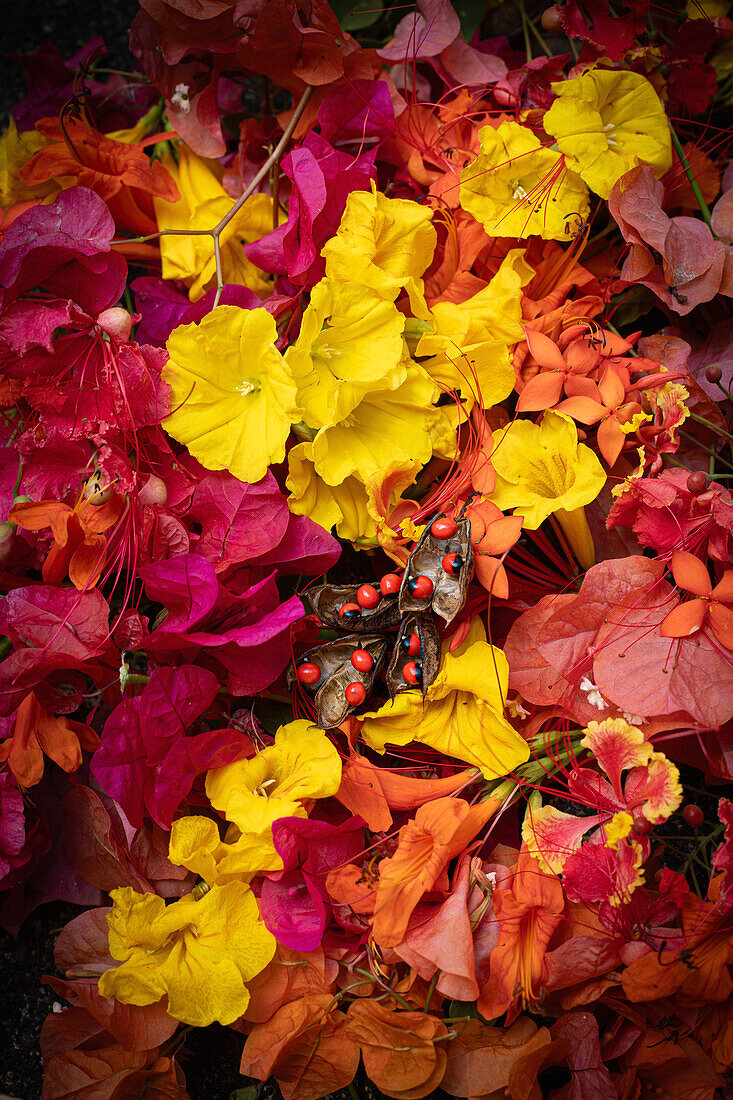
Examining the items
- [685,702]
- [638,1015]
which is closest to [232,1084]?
[638,1015]

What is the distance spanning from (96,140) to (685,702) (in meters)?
0.81

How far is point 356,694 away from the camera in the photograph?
2.53ft

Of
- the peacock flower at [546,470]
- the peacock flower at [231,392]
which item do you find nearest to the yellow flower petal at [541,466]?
the peacock flower at [546,470]

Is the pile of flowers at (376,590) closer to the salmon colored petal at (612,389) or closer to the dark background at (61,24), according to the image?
the salmon colored petal at (612,389)

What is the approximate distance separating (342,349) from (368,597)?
0.24 meters

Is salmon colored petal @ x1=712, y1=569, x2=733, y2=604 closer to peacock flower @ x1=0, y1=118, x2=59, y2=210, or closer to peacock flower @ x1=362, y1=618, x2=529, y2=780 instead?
peacock flower @ x1=362, y1=618, x2=529, y2=780

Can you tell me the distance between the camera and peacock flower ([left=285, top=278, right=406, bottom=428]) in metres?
0.77

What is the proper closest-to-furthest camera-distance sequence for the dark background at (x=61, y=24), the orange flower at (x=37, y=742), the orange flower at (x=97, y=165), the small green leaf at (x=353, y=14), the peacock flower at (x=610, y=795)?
the peacock flower at (x=610, y=795) < the orange flower at (x=37, y=742) < the orange flower at (x=97, y=165) < the small green leaf at (x=353, y=14) < the dark background at (x=61, y=24)

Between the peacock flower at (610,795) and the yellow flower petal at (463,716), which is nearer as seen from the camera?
the peacock flower at (610,795)

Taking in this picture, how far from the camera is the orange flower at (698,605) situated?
0.72 m

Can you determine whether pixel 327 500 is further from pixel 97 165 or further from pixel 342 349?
pixel 97 165

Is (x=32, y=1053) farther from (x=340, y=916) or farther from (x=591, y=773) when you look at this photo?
(x=591, y=773)

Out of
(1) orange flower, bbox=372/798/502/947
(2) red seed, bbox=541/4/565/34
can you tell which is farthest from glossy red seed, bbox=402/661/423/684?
(2) red seed, bbox=541/4/565/34

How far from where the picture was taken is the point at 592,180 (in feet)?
2.71
